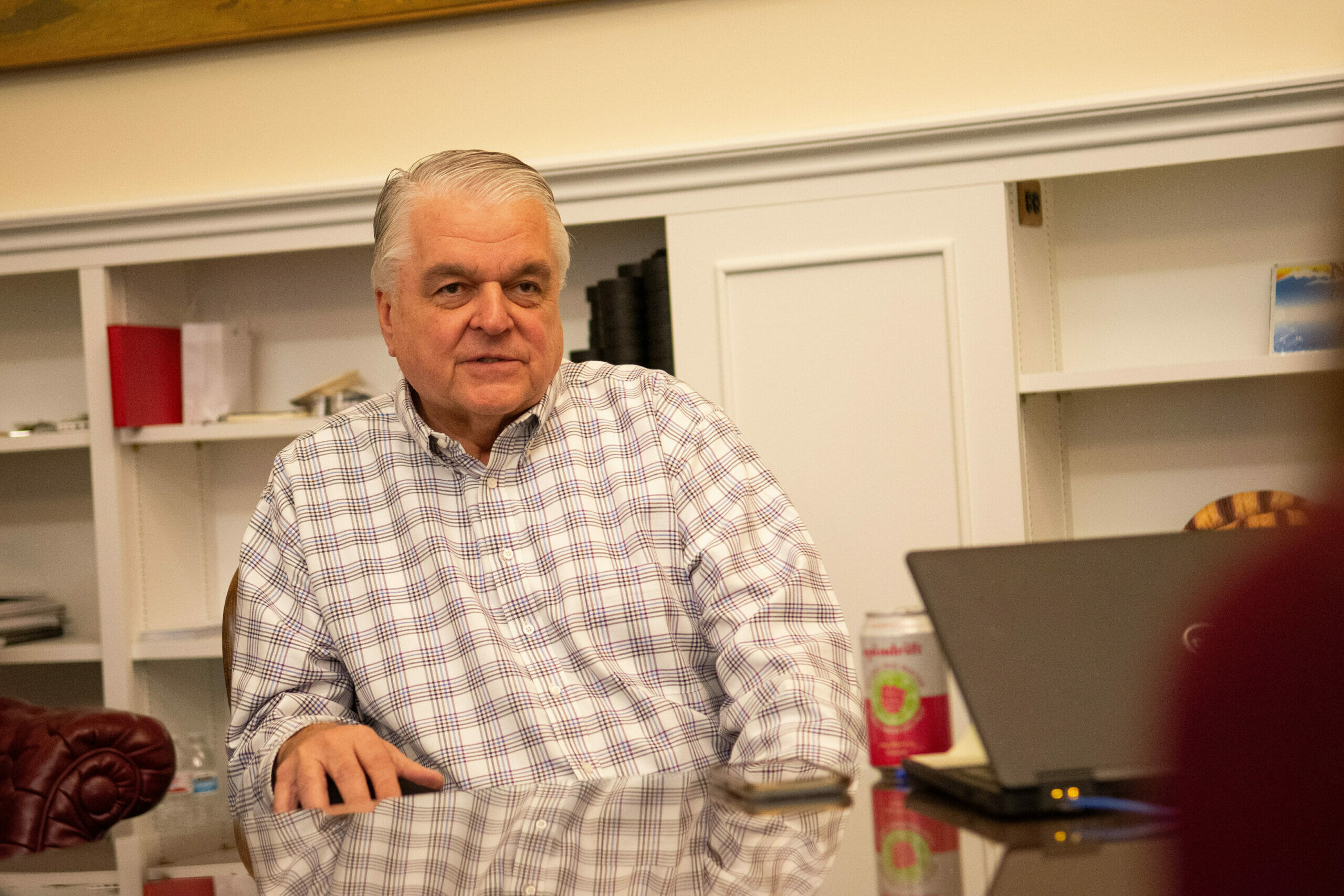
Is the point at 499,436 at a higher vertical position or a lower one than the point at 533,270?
→ lower

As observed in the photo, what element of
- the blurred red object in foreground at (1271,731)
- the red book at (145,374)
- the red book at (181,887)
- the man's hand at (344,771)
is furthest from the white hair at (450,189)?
the blurred red object in foreground at (1271,731)

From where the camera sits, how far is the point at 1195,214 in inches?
97.4

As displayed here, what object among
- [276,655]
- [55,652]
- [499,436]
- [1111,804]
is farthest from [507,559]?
[55,652]

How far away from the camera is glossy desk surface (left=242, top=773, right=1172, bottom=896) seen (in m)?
0.61

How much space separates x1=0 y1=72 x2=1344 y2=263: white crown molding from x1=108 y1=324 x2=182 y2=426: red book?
0.71ft

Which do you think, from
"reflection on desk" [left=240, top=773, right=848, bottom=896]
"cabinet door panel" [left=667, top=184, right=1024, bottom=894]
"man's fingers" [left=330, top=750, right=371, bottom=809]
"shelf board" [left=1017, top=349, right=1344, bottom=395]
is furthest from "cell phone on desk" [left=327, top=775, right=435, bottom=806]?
"shelf board" [left=1017, top=349, right=1344, bottom=395]

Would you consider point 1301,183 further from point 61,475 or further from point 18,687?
point 18,687

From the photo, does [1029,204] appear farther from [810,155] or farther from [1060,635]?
[1060,635]

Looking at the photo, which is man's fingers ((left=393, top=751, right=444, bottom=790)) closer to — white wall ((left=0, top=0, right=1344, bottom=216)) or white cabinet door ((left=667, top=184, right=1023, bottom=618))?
white cabinet door ((left=667, top=184, right=1023, bottom=618))

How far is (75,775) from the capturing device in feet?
4.94

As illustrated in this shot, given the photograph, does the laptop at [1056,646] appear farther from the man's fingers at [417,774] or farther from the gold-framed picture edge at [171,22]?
the gold-framed picture edge at [171,22]

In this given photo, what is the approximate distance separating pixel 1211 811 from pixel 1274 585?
0.08 metres

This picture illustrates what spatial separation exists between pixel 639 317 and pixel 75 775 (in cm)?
139

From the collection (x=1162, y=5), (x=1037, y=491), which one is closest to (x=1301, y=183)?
(x=1162, y=5)
